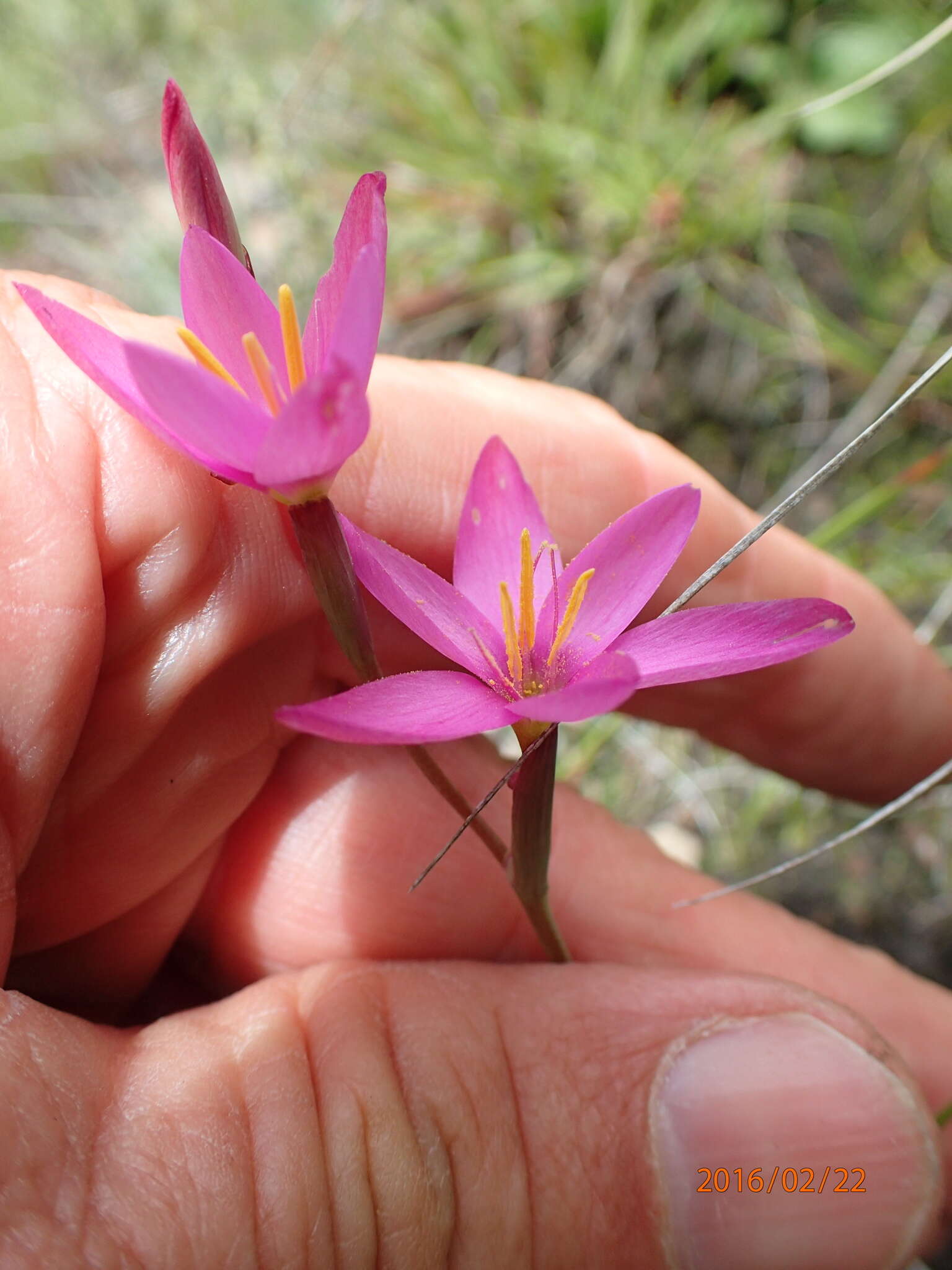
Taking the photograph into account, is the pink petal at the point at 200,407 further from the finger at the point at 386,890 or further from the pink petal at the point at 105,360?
the finger at the point at 386,890

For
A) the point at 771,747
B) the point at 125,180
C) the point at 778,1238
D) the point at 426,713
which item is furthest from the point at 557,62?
the point at 778,1238

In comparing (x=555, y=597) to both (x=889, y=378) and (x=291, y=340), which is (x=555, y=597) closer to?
(x=291, y=340)

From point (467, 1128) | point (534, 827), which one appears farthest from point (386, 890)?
point (534, 827)

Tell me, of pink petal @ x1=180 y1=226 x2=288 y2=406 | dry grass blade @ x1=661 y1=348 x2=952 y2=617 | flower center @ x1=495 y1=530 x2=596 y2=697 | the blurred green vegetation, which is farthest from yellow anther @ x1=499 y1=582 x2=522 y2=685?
the blurred green vegetation

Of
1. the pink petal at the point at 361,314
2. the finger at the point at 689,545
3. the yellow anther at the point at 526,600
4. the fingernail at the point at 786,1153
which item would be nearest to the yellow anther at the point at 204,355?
the pink petal at the point at 361,314

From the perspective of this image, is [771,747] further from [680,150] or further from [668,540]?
[680,150]
